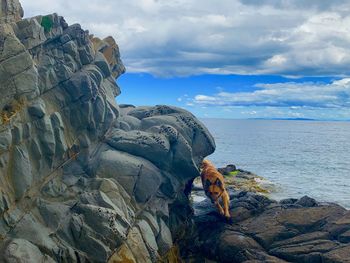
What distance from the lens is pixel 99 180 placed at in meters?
37.5

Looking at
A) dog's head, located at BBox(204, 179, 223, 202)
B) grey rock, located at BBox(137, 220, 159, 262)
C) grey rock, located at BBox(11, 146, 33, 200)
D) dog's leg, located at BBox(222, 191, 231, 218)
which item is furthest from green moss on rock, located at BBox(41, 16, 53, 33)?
dog's leg, located at BBox(222, 191, 231, 218)

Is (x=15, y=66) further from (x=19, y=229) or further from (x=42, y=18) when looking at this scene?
(x=19, y=229)

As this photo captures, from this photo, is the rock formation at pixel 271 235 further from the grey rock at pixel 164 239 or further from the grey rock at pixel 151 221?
the grey rock at pixel 151 221

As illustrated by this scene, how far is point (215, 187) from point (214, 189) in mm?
284

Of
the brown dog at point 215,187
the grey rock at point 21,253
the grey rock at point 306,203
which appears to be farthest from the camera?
the grey rock at point 306,203

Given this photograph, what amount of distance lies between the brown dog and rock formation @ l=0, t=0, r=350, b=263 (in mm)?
1261

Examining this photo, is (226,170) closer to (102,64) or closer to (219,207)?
(219,207)

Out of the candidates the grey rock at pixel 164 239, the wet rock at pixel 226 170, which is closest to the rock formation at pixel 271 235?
the grey rock at pixel 164 239

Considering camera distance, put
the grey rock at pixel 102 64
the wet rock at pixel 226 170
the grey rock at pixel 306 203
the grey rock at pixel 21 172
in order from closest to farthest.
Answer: the grey rock at pixel 21 172
the grey rock at pixel 102 64
the grey rock at pixel 306 203
the wet rock at pixel 226 170

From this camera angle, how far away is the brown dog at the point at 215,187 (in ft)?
160

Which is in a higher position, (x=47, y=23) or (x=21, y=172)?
(x=47, y=23)

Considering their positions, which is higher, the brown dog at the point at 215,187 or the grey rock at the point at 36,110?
the grey rock at the point at 36,110

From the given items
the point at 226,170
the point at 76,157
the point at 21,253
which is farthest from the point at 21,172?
the point at 226,170

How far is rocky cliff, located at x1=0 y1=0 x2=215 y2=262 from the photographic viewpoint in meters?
32.2
